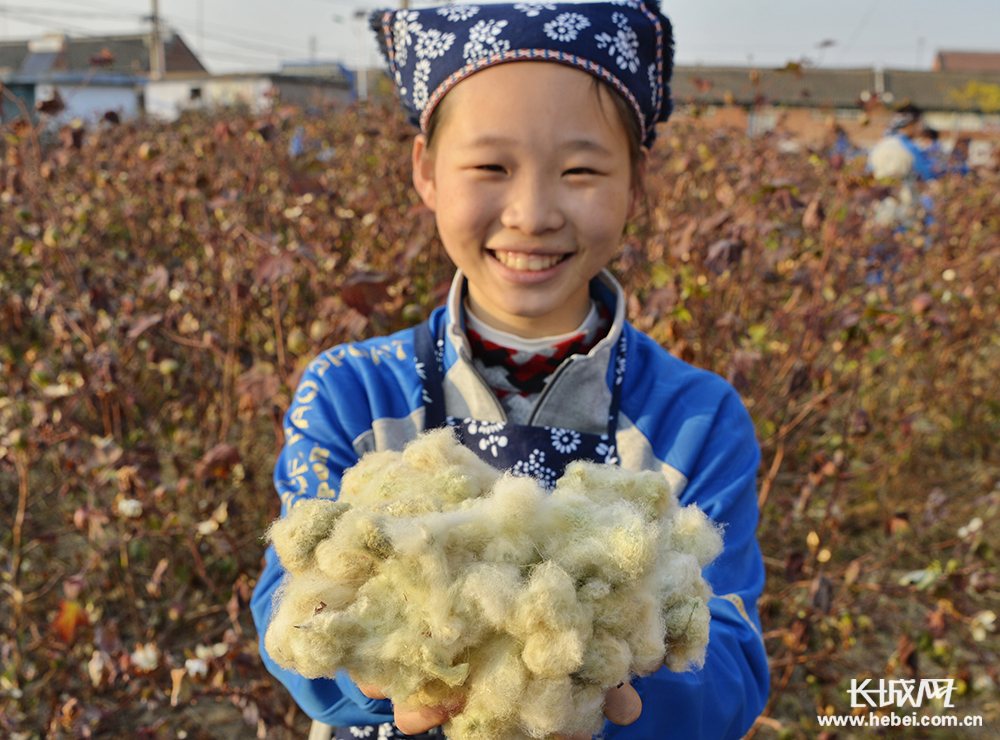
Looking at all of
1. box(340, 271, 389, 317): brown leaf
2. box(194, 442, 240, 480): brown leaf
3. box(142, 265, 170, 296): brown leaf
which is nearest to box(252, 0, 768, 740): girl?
box(340, 271, 389, 317): brown leaf

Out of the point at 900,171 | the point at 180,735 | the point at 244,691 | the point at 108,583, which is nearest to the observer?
the point at 244,691

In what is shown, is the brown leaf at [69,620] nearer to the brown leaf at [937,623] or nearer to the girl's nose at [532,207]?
the girl's nose at [532,207]

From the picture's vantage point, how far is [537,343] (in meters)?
1.23

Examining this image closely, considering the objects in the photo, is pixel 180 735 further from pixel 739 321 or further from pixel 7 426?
pixel 739 321

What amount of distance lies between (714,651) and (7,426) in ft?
7.64

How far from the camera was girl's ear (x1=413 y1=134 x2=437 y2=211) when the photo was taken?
128 cm

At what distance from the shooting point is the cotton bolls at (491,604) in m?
0.62

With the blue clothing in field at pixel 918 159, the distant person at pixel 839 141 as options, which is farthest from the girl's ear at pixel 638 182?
the blue clothing in field at pixel 918 159

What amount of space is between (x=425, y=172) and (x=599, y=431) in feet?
1.79

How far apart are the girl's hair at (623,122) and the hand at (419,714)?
2.73ft

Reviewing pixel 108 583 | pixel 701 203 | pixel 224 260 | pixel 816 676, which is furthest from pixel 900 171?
pixel 108 583

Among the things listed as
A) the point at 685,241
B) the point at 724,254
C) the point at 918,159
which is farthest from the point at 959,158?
the point at 724,254

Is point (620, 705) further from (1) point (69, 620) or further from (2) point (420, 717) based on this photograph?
(1) point (69, 620)

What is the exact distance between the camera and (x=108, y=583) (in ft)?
7.93
